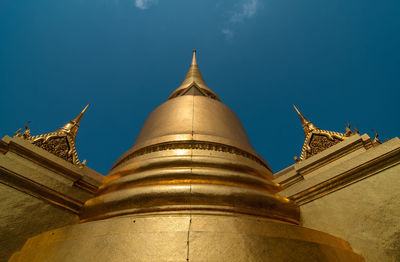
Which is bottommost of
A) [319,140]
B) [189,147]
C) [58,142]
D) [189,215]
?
[189,215]

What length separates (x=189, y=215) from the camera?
8.10ft

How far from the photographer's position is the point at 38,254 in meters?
2.08

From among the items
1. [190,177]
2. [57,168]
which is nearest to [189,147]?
[190,177]

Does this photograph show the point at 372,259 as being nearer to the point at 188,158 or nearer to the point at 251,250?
the point at 251,250

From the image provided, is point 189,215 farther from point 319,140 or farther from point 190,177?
point 319,140

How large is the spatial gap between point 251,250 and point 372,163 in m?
1.81

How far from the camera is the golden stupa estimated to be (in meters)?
1.92

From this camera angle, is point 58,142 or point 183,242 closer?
point 183,242

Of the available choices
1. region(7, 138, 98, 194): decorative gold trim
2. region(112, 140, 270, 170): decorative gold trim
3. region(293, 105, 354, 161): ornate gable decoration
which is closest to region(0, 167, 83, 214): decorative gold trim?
region(7, 138, 98, 194): decorative gold trim

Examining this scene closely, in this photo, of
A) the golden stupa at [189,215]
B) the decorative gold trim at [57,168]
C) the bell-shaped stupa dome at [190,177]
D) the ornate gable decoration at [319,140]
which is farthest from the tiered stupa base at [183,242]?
the ornate gable decoration at [319,140]

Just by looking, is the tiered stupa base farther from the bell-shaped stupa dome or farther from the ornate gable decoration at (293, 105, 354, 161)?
the ornate gable decoration at (293, 105, 354, 161)

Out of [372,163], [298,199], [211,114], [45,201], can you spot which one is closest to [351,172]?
[372,163]

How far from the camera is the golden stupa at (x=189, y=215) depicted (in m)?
1.92

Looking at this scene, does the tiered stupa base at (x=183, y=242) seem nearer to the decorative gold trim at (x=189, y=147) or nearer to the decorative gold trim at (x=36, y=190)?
the decorative gold trim at (x=36, y=190)
